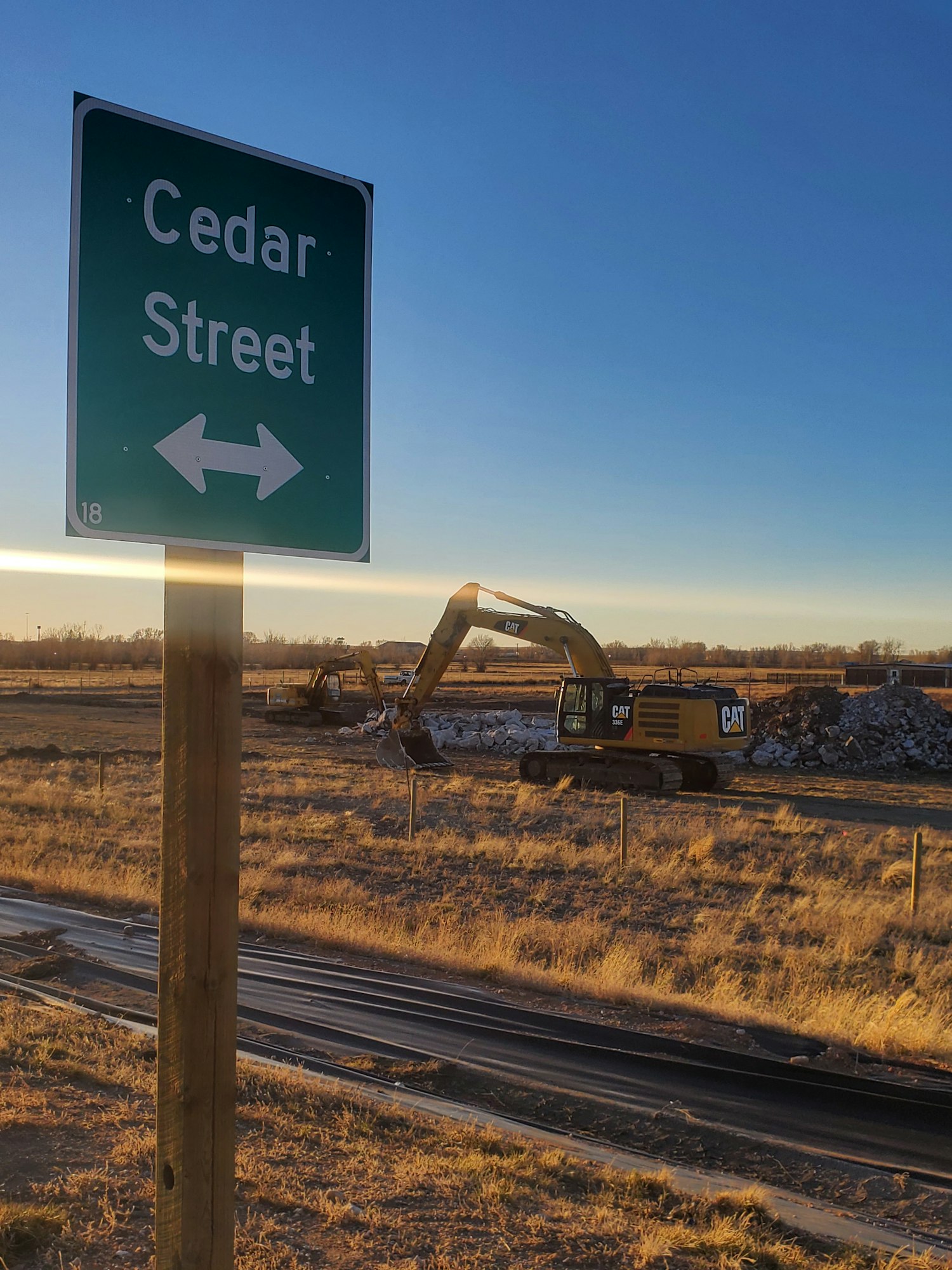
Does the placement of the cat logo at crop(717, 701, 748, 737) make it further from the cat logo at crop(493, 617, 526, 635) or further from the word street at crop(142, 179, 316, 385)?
the word street at crop(142, 179, 316, 385)

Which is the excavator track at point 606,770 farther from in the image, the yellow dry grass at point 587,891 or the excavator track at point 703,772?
the yellow dry grass at point 587,891

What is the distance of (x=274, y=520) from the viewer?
8.20ft

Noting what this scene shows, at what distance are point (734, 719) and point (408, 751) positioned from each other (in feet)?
33.5

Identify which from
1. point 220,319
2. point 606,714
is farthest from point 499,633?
point 220,319

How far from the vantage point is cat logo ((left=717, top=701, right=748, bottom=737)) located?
25.6 meters

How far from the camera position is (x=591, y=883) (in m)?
15.7

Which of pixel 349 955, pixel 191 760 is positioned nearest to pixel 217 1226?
pixel 191 760

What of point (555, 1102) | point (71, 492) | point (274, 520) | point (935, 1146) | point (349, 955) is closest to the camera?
point (71, 492)

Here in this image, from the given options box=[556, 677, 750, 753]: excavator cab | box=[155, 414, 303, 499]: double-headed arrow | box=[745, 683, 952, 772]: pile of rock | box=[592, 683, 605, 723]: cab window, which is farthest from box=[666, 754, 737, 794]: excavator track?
box=[155, 414, 303, 499]: double-headed arrow

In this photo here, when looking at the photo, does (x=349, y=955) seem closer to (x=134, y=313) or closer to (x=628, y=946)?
(x=628, y=946)

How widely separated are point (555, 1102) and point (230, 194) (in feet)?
20.4

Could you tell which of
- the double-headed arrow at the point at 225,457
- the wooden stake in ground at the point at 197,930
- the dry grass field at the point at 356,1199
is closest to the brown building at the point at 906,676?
the dry grass field at the point at 356,1199

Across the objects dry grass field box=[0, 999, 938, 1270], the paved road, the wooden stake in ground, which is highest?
the wooden stake in ground

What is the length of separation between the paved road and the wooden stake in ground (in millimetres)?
5144
